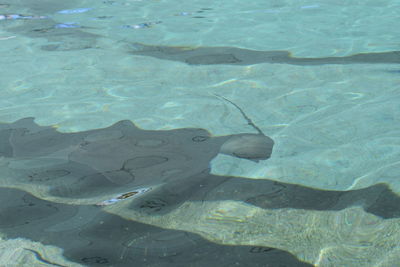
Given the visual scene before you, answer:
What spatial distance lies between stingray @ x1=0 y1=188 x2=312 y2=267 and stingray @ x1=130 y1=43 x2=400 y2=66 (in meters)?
2.89

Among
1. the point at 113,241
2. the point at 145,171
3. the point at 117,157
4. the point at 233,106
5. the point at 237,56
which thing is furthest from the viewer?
the point at 237,56

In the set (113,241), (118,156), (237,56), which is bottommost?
(237,56)

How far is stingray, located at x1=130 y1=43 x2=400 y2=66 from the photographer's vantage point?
15.9 feet

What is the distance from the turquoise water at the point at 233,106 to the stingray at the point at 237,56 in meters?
0.02

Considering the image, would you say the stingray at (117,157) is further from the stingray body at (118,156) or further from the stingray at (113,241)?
the stingray at (113,241)

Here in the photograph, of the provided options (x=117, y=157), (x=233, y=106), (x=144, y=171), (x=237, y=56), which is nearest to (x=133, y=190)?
(x=144, y=171)

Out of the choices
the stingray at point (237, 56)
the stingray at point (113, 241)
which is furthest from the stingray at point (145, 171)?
the stingray at point (237, 56)

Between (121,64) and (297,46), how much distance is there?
192cm

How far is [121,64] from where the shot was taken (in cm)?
505

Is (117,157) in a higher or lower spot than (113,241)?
lower

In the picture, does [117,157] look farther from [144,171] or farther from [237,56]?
[237,56]

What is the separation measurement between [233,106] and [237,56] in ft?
4.61

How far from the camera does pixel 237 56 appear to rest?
16.9ft

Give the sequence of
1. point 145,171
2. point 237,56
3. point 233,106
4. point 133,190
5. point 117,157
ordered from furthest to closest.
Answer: point 237,56 → point 233,106 → point 117,157 → point 145,171 → point 133,190
